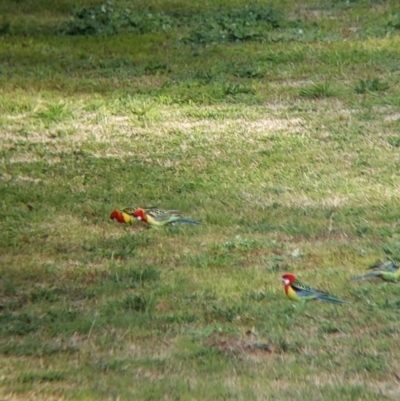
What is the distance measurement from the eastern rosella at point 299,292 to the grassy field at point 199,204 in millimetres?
57

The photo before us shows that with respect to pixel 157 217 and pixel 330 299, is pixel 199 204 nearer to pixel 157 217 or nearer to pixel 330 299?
pixel 157 217

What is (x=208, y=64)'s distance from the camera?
13.5m

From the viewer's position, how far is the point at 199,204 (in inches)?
325

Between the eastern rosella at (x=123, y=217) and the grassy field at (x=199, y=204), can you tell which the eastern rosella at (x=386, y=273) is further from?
the eastern rosella at (x=123, y=217)

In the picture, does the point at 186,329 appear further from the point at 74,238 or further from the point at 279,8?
the point at 279,8

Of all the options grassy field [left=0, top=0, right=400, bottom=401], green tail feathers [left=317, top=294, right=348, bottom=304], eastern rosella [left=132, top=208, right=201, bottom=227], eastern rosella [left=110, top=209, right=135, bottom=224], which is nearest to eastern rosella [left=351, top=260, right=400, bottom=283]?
grassy field [left=0, top=0, right=400, bottom=401]

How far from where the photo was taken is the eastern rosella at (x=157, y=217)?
7676mm

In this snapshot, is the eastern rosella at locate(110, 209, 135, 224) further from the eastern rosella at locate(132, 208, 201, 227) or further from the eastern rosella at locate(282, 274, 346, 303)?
the eastern rosella at locate(282, 274, 346, 303)

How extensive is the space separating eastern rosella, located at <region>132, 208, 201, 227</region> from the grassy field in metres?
0.09

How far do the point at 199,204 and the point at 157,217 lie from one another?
1.93 ft

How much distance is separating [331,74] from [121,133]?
3.25 m

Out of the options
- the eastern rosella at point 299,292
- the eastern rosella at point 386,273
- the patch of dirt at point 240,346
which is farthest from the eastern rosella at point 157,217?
the patch of dirt at point 240,346

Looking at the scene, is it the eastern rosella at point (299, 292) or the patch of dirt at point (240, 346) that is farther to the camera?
the eastern rosella at point (299, 292)

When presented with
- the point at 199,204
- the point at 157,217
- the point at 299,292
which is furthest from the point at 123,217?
the point at 299,292
